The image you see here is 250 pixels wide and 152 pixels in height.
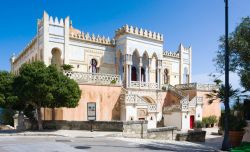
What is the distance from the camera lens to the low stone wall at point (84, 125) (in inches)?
702

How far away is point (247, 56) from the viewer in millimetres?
14258

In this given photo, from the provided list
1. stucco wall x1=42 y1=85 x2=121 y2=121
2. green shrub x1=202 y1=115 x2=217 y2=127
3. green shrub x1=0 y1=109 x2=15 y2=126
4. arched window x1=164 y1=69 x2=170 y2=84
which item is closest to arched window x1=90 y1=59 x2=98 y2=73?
stucco wall x1=42 y1=85 x2=121 y2=121

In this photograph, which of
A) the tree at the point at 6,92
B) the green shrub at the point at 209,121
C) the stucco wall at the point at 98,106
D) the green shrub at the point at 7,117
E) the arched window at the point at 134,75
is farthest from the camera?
the arched window at the point at 134,75

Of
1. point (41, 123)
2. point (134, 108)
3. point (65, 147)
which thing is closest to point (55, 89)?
point (41, 123)

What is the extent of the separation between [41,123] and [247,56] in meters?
13.8

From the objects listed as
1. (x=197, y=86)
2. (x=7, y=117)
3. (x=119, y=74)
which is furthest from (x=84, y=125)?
(x=197, y=86)

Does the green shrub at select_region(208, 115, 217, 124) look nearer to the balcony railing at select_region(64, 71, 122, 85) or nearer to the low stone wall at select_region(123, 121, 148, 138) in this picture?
the balcony railing at select_region(64, 71, 122, 85)

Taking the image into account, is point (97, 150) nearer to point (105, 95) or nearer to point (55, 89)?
point (55, 89)

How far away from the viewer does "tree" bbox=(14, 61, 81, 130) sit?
17469 mm

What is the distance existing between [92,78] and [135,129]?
8.00m

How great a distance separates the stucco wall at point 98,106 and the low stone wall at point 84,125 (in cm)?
235

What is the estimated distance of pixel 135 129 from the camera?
59.6 feet

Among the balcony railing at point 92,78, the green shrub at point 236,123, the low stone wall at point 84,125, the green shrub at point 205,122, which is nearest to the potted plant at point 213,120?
the green shrub at point 205,122

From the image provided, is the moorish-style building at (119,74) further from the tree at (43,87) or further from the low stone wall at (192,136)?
the low stone wall at (192,136)
